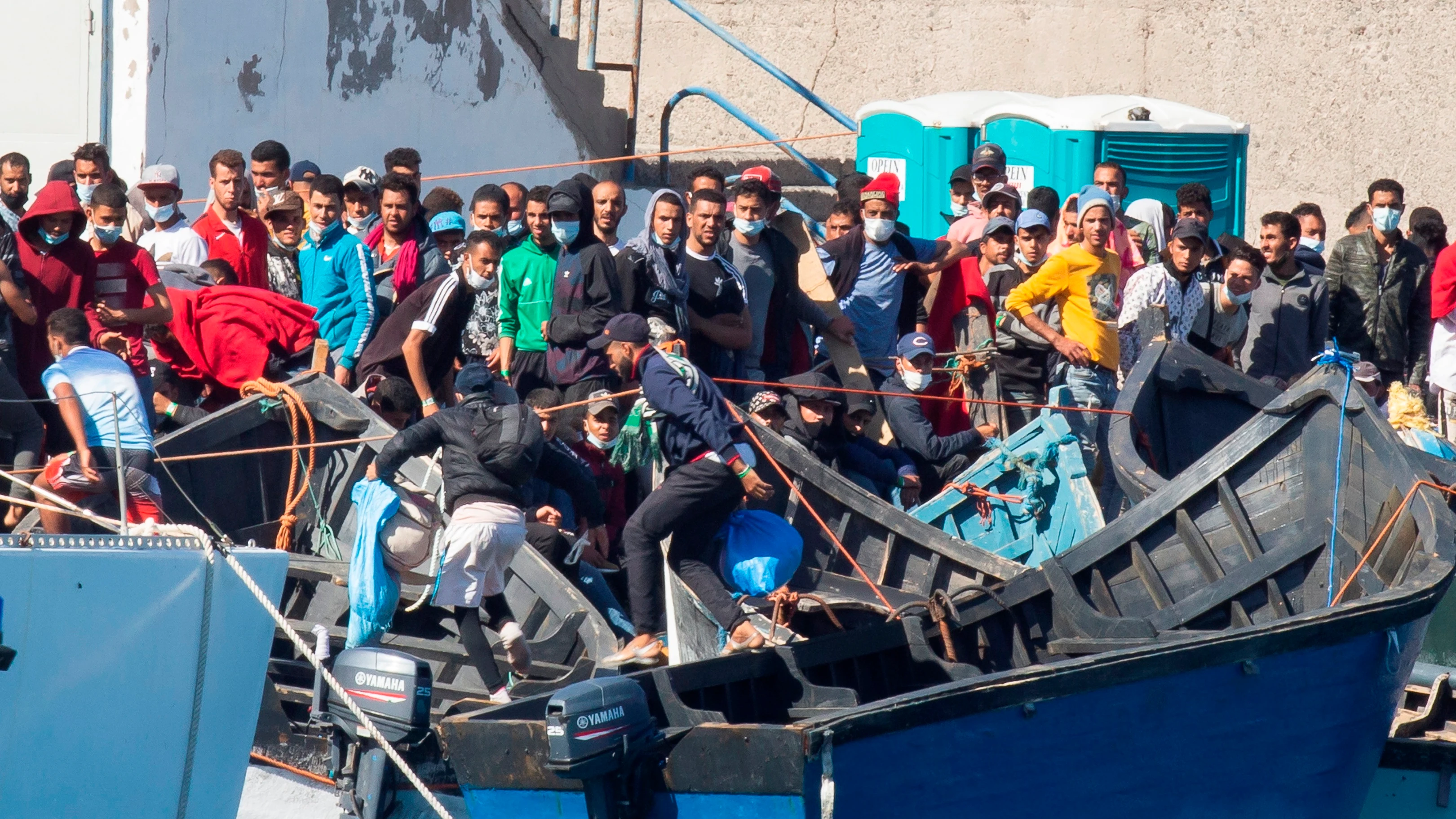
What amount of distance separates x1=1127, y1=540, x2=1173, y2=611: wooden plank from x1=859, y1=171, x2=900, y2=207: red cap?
2.88 metres

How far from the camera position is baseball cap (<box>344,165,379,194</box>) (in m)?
9.83

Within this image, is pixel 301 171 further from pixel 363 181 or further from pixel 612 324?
pixel 612 324

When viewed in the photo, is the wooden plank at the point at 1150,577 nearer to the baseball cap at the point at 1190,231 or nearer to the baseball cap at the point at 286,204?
the baseball cap at the point at 1190,231

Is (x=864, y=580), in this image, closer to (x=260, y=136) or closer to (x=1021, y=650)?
(x=1021, y=650)

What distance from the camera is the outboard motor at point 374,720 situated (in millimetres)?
Result: 5910

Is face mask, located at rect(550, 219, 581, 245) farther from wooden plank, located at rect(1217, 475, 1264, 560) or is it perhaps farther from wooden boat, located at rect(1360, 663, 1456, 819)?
wooden boat, located at rect(1360, 663, 1456, 819)

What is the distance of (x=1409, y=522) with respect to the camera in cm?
702

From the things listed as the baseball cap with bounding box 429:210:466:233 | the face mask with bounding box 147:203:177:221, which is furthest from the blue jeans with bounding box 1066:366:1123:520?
the face mask with bounding box 147:203:177:221

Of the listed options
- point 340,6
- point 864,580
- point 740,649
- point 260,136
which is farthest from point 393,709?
point 340,6

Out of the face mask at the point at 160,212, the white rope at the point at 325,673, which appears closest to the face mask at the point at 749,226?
the face mask at the point at 160,212

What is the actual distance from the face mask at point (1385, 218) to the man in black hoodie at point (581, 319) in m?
5.43

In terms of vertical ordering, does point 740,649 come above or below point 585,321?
below

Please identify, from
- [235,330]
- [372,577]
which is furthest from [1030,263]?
A: [372,577]

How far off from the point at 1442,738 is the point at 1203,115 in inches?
259
